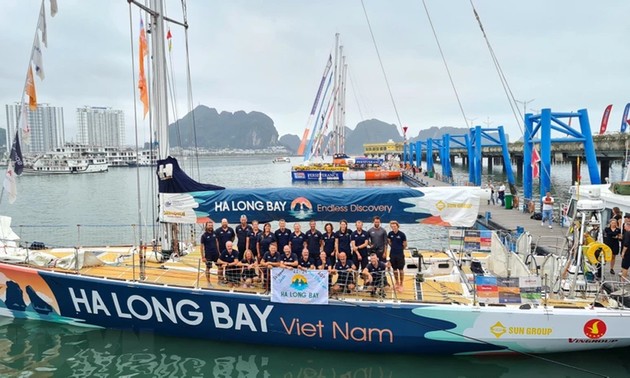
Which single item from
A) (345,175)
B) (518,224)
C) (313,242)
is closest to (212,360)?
(313,242)

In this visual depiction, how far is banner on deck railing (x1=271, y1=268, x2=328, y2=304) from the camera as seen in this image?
8477 mm

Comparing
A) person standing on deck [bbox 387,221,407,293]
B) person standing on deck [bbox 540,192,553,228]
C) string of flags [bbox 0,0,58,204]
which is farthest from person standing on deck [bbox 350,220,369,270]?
person standing on deck [bbox 540,192,553,228]

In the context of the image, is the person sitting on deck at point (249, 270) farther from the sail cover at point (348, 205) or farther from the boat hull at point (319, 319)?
the sail cover at point (348, 205)

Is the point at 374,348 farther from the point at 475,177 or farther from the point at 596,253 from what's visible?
the point at 475,177

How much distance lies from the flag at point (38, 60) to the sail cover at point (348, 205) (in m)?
4.80

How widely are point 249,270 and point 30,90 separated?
6.59m

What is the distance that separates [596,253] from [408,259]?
13.6 ft

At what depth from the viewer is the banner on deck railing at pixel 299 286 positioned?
8.48m

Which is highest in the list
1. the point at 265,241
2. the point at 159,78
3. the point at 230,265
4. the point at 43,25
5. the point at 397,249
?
the point at 43,25

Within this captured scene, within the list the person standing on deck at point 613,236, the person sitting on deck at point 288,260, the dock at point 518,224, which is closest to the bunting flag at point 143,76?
the person sitting on deck at point 288,260

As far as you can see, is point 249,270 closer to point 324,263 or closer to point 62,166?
point 324,263

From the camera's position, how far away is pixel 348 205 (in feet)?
33.0

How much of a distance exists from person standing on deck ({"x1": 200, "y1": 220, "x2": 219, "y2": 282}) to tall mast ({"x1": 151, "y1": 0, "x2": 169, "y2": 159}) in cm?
249

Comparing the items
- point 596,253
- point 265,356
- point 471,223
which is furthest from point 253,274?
point 596,253
